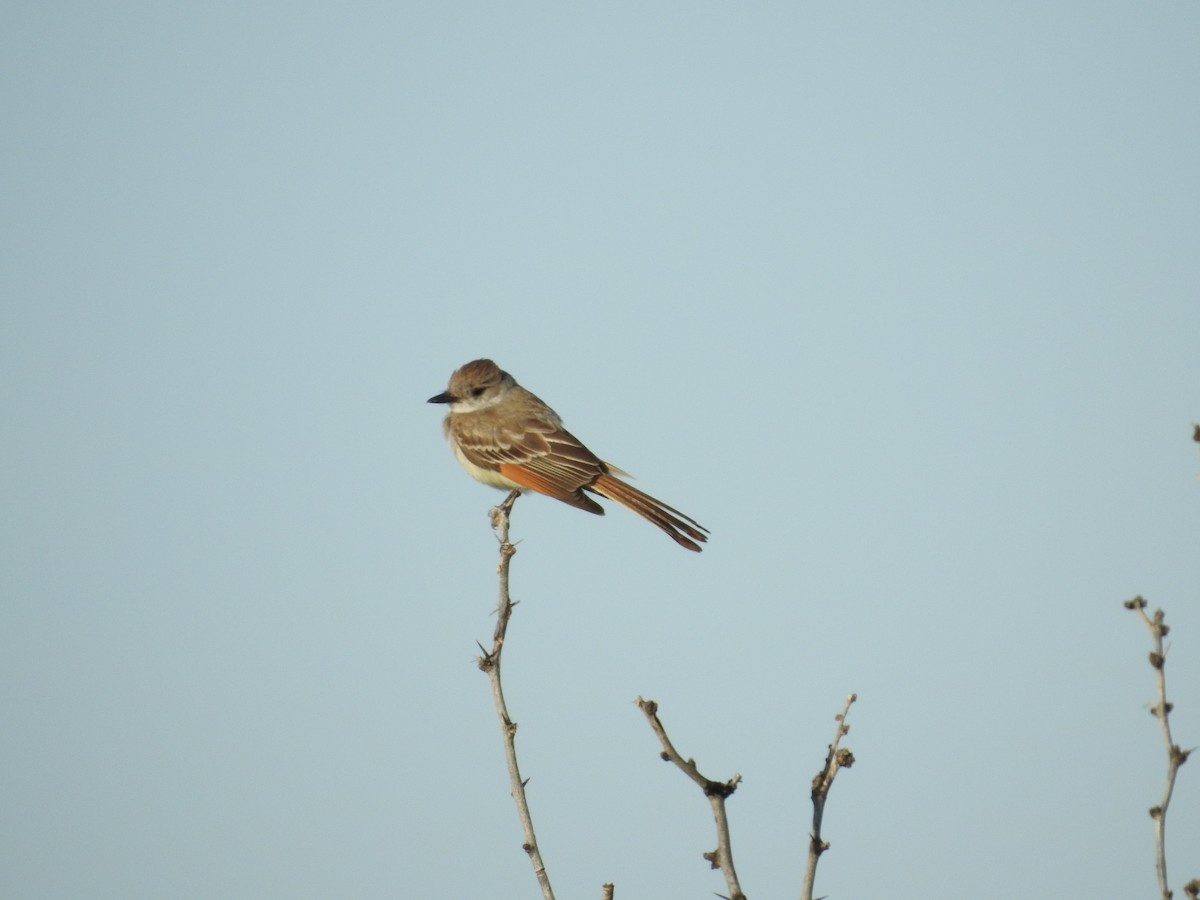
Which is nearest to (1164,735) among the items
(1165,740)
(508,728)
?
(1165,740)

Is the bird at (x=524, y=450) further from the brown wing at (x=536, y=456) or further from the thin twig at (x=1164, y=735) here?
the thin twig at (x=1164, y=735)

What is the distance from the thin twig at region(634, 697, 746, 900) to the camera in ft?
13.8

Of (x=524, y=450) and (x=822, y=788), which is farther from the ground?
(x=524, y=450)

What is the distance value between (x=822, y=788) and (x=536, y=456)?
798cm

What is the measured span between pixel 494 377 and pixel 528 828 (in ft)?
29.3

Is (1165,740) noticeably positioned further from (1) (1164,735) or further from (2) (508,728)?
(2) (508,728)

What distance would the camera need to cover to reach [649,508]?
10.9 metres

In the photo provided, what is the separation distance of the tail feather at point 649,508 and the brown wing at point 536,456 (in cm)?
18

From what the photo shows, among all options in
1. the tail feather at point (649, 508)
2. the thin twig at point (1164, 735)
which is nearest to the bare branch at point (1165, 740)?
the thin twig at point (1164, 735)

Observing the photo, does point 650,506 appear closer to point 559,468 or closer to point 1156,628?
point 559,468

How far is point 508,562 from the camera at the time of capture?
7020mm

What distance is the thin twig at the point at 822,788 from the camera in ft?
13.5

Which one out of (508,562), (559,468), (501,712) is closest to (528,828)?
(501,712)

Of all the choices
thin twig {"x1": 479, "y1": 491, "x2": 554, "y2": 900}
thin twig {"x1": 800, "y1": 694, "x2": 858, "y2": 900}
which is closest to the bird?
thin twig {"x1": 479, "y1": 491, "x2": 554, "y2": 900}
